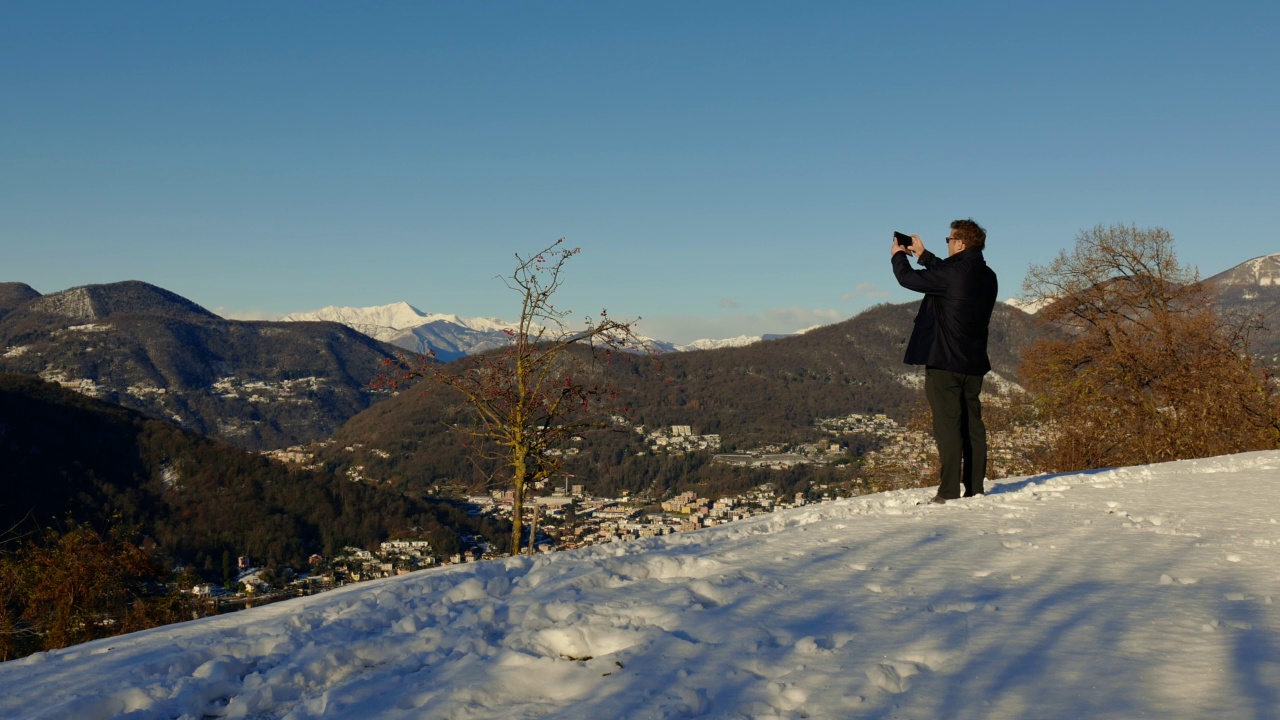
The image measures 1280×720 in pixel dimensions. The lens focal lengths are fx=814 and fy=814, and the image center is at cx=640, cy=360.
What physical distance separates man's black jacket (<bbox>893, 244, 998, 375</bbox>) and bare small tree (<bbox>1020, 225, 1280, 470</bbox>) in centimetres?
1319

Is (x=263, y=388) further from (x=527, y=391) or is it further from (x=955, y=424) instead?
(x=955, y=424)

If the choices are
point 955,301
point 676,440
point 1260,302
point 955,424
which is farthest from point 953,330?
point 1260,302

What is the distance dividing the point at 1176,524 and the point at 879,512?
2138 millimetres

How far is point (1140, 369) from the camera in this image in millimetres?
20625

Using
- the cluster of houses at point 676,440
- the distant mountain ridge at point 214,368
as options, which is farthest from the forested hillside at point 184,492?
the distant mountain ridge at point 214,368

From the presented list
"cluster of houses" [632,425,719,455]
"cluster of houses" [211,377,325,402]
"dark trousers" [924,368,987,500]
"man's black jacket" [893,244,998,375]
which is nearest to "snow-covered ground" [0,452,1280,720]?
"dark trousers" [924,368,987,500]

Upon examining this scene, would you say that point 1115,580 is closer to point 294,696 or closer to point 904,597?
point 904,597

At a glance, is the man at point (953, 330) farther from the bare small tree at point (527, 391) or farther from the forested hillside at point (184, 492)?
the forested hillside at point (184, 492)

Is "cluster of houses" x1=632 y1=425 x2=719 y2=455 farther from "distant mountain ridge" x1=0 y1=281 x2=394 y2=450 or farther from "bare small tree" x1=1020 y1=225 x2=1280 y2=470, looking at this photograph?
"bare small tree" x1=1020 y1=225 x2=1280 y2=470

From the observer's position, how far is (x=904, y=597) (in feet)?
12.6

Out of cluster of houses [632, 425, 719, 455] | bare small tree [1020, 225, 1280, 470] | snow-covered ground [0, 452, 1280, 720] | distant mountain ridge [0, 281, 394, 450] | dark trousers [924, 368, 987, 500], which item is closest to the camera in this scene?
snow-covered ground [0, 452, 1280, 720]

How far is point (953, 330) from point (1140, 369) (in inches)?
657

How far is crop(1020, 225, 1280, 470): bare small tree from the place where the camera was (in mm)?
17562

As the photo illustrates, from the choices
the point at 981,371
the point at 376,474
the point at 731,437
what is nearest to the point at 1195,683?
the point at 981,371
